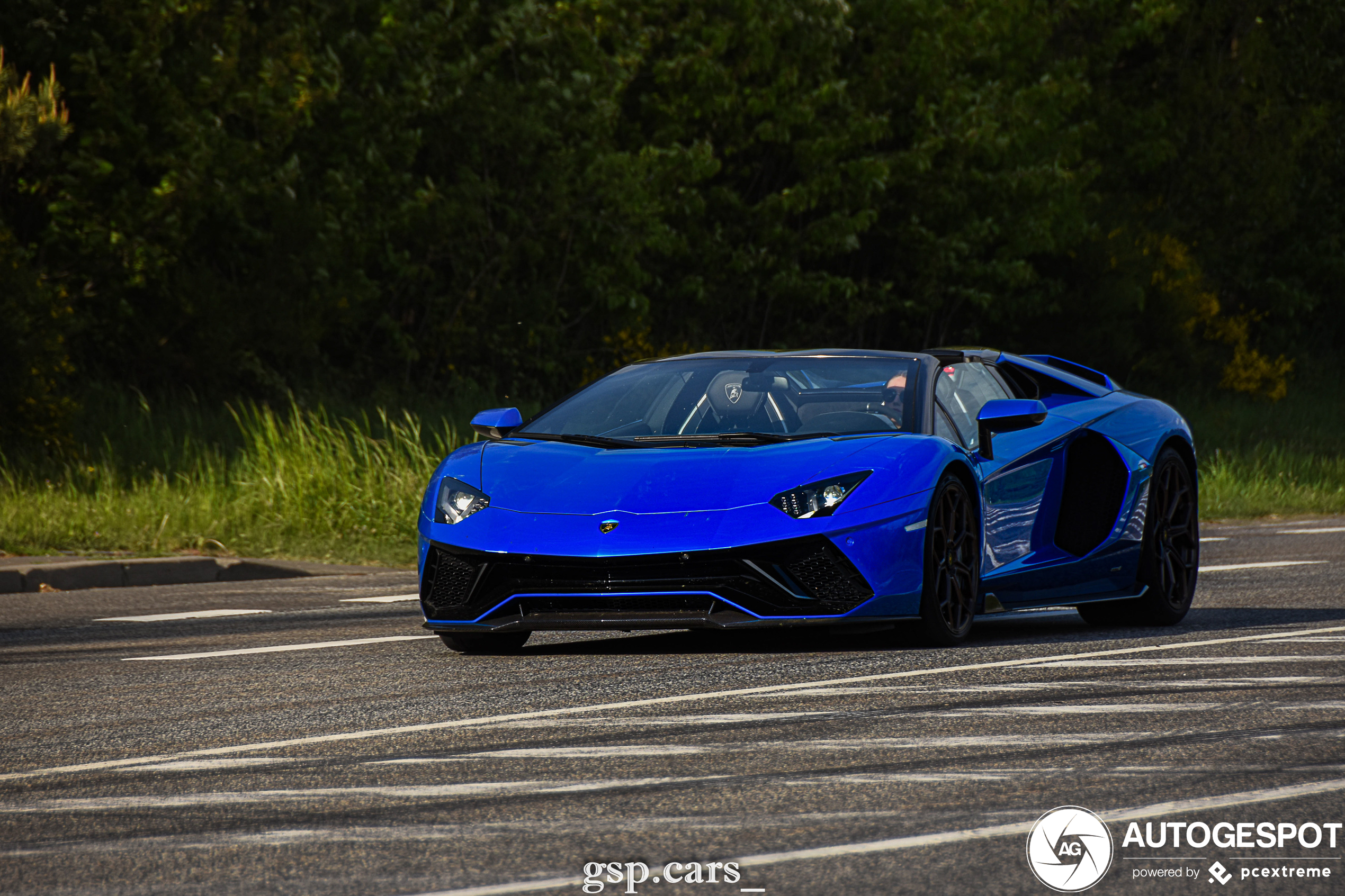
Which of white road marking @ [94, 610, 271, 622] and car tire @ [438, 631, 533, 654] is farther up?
car tire @ [438, 631, 533, 654]

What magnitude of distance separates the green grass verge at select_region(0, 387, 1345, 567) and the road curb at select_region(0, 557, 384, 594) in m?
0.80

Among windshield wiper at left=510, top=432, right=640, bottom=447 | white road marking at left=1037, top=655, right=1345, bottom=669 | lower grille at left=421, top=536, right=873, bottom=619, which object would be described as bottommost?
white road marking at left=1037, top=655, right=1345, bottom=669

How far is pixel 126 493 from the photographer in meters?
16.6

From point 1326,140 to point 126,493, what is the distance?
118 ft

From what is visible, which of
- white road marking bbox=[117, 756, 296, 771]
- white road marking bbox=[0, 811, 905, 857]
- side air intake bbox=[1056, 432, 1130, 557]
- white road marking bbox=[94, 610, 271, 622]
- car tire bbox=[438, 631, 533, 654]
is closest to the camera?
white road marking bbox=[0, 811, 905, 857]

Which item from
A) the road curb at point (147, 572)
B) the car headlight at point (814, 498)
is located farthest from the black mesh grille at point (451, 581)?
the road curb at point (147, 572)

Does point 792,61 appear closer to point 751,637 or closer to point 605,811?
point 751,637

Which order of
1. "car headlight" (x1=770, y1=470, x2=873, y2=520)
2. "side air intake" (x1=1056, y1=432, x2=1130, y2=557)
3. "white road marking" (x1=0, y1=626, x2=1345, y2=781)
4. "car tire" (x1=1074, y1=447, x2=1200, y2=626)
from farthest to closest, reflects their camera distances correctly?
"car tire" (x1=1074, y1=447, x2=1200, y2=626)
"side air intake" (x1=1056, y1=432, x2=1130, y2=557)
"car headlight" (x1=770, y1=470, x2=873, y2=520)
"white road marking" (x1=0, y1=626, x2=1345, y2=781)

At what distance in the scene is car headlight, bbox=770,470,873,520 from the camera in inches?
318

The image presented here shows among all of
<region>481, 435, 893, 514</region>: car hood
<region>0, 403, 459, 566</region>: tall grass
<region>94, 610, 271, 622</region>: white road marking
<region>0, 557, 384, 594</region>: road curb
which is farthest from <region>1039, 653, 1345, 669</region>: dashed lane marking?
<region>0, 403, 459, 566</region>: tall grass

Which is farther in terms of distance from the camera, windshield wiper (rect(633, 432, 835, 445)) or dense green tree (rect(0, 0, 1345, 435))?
dense green tree (rect(0, 0, 1345, 435))

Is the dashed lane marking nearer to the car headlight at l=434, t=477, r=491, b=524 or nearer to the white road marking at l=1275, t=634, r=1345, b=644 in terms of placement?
the white road marking at l=1275, t=634, r=1345, b=644

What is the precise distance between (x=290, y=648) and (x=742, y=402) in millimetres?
2303

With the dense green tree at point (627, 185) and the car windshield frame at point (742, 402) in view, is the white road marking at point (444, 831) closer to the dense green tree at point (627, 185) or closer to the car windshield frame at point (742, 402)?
the car windshield frame at point (742, 402)
